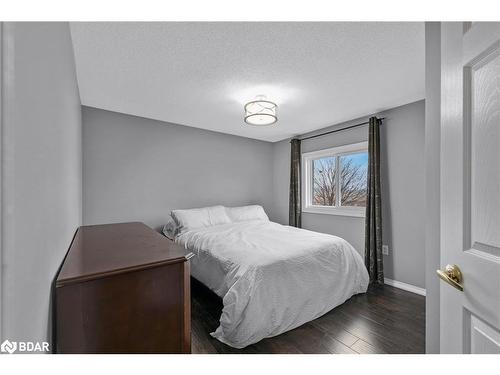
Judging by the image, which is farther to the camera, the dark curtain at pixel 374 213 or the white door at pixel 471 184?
the dark curtain at pixel 374 213

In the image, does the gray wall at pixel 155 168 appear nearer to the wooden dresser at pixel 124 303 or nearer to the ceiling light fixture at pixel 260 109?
the ceiling light fixture at pixel 260 109

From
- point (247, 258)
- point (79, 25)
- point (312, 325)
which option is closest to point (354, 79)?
point (247, 258)

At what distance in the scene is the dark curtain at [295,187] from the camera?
3.90 meters

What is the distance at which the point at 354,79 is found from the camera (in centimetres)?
198

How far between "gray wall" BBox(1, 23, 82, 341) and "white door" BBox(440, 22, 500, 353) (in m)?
1.14

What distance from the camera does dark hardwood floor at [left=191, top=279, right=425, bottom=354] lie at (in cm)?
160

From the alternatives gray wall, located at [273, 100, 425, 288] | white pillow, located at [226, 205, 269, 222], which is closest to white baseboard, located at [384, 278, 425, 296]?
gray wall, located at [273, 100, 425, 288]

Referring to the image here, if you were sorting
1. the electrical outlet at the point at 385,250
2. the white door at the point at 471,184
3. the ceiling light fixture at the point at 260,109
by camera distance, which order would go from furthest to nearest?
the electrical outlet at the point at 385,250
the ceiling light fixture at the point at 260,109
the white door at the point at 471,184

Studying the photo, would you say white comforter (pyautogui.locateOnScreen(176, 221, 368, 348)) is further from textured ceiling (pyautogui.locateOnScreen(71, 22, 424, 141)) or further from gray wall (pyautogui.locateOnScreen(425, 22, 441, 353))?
textured ceiling (pyautogui.locateOnScreen(71, 22, 424, 141))

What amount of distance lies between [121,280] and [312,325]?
1.72 m

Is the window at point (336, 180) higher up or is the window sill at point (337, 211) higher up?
the window at point (336, 180)

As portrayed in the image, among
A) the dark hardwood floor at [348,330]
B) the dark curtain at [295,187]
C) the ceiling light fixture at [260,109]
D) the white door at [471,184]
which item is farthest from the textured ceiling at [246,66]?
the dark hardwood floor at [348,330]

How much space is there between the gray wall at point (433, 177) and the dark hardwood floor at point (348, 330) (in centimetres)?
64

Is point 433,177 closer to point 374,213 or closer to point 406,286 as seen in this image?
point 374,213
